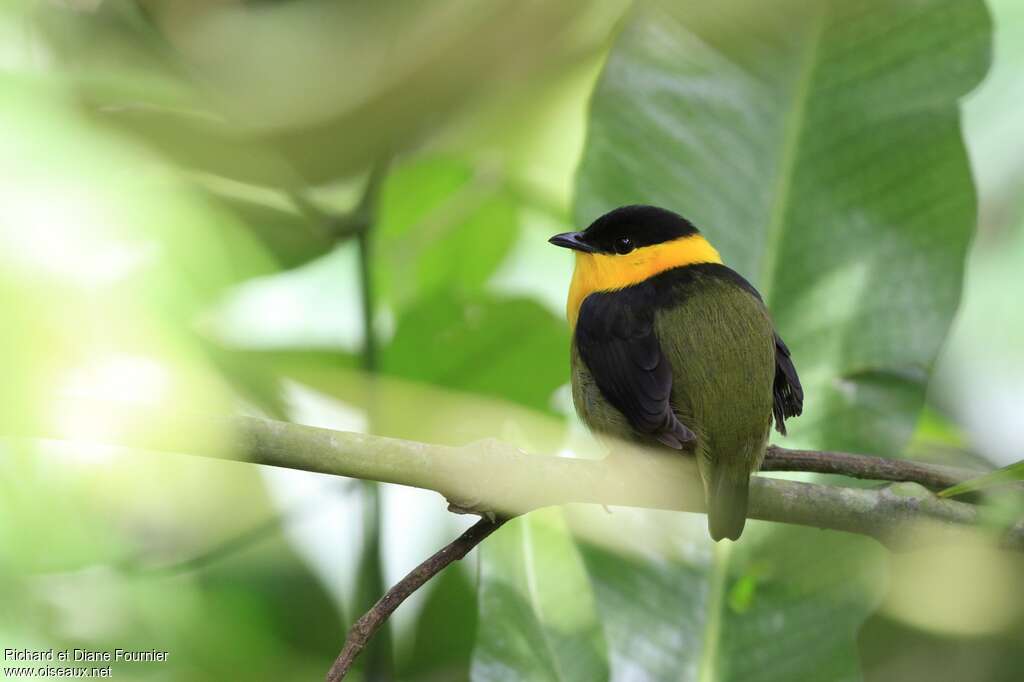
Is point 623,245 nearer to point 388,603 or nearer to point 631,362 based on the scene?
point 631,362

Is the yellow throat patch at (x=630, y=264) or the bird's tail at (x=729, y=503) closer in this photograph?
the bird's tail at (x=729, y=503)

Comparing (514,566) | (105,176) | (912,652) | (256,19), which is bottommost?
(912,652)

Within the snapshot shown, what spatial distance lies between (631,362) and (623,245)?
1.35 ft

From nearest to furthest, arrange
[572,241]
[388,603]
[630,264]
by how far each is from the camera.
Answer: [388,603]
[572,241]
[630,264]

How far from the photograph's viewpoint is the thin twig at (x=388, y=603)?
1.06m

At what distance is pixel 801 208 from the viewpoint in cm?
197

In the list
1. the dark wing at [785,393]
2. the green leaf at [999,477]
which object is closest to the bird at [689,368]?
the dark wing at [785,393]

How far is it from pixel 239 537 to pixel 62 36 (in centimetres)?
117

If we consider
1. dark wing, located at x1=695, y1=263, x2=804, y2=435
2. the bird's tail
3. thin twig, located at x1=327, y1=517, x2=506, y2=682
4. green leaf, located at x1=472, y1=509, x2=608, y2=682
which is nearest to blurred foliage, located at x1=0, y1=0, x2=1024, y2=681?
green leaf, located at x1=472, y1=509, x2=608, y2=682

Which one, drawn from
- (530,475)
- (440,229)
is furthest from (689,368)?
(530,475)

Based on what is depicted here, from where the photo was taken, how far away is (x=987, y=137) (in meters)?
2.55

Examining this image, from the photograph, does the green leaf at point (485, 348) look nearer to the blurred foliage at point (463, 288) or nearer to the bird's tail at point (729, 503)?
the blurred foliage at point (463, 288)

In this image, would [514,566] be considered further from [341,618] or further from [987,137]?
[987,137]

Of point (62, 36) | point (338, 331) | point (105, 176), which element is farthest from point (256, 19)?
point (338, 331)
